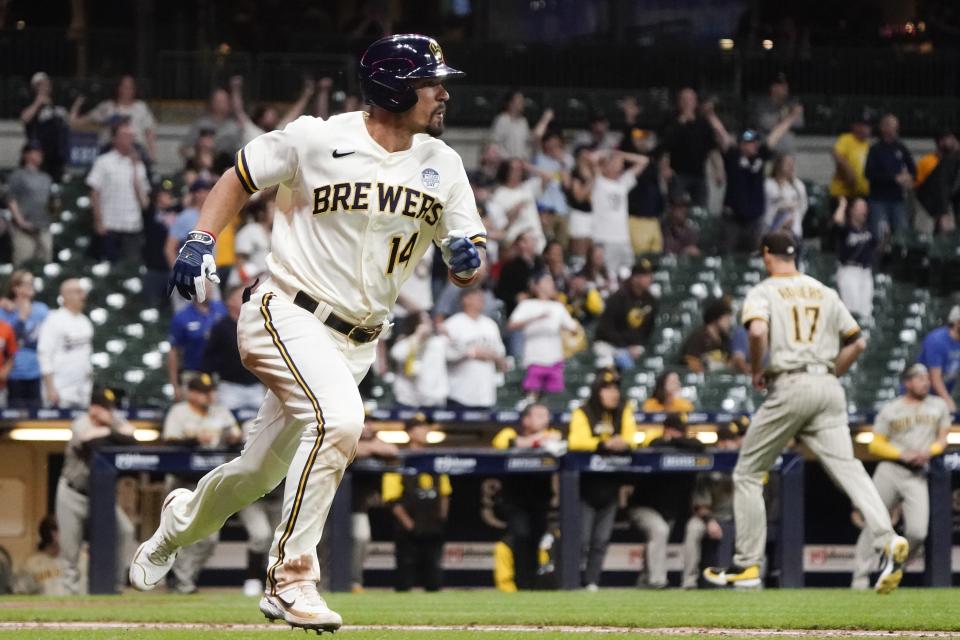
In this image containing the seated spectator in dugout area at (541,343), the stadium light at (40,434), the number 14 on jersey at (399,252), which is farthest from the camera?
the seated spectator in dugout area at (541,343)

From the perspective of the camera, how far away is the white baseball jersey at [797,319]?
10.1 meters

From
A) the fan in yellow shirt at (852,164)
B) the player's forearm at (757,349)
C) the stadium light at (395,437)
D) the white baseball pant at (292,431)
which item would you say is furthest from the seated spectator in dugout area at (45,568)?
the fan in yellow shirt at (852,164)

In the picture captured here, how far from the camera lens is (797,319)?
396 inches

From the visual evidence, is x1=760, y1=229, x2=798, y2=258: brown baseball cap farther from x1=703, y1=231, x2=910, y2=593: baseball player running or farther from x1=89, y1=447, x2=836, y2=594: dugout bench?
x1=89, y1=447, x2=836, y2=594: dugout bench

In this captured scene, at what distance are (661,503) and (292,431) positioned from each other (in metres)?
7.06

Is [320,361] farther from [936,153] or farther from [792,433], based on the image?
[936,153]

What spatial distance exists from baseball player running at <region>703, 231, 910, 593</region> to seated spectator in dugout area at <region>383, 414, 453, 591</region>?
2.87 metres

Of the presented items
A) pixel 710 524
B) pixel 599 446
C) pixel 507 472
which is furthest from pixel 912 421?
pixel 507 472

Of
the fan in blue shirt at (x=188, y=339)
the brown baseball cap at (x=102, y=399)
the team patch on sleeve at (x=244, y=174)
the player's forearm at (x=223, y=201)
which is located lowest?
the brown baseball cap at (x=102, y=399)

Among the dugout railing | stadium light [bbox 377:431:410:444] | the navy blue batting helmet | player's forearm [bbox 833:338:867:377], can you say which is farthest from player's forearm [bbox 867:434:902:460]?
the navy blue batting helmet

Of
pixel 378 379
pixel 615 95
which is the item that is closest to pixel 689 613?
pixel 378 379

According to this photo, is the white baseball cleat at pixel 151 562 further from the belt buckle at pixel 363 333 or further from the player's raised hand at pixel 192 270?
the player's raised hand at pixel 192 270

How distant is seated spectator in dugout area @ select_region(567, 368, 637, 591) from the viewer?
1247 cm

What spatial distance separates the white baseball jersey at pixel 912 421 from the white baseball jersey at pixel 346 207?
7066 millimetres
